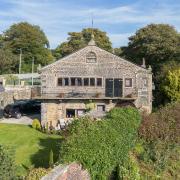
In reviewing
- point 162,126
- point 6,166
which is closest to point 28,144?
point 162,126

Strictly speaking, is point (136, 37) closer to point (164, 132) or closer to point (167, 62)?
point (167, 62)

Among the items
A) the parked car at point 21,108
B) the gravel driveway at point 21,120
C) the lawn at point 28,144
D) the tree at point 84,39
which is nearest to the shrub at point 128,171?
the lawn at point 28,144

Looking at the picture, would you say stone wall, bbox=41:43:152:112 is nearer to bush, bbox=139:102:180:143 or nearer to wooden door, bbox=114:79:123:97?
wooden door, bbox=114:79:123:97

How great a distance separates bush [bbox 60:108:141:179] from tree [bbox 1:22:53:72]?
246ft

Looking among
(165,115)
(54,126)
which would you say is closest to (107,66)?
(54,126)

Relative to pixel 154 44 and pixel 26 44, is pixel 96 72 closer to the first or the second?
pixel 154 44

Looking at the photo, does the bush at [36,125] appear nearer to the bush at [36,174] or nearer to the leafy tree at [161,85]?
Result: the leafy tree at [161,85]

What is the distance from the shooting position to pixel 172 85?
4469cm

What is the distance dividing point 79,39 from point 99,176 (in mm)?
70903

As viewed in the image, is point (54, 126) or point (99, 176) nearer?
point (99, 176)

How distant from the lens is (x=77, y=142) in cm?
1894

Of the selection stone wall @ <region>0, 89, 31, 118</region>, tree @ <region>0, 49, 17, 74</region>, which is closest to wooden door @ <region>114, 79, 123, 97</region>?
stone wall @ <region>0, 89, 31, 118</region>

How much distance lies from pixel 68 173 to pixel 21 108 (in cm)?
3042

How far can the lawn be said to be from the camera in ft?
84.9
